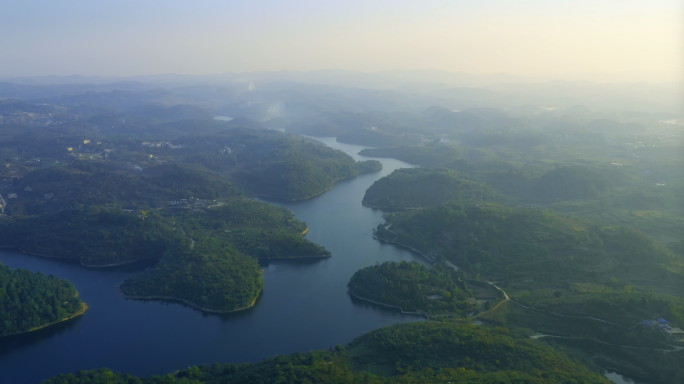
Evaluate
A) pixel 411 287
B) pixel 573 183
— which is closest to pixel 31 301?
pixel 411 287

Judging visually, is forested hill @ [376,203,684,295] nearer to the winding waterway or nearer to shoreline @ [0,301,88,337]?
the winding waterway

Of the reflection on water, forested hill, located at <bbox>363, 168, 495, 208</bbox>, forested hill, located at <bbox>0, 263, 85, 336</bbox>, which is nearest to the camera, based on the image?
the reflection on water

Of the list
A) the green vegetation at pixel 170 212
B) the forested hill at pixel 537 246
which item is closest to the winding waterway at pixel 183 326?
the green vegetation at pixel 170 212

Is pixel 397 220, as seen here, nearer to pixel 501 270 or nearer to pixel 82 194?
pixel 501 270

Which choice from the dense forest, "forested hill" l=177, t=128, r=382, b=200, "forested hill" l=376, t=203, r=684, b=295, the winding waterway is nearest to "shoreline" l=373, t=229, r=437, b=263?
"forested hill" l=376, t=203, r=684, b=295

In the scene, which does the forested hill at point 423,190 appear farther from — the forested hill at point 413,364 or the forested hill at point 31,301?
the forested hill at point 31,301

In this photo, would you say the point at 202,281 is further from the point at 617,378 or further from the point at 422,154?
the point at 422,154
